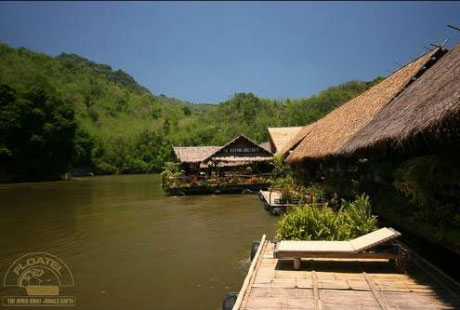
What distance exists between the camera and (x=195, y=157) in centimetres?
3500

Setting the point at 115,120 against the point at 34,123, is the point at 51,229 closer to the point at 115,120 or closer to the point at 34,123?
the point at 34,123

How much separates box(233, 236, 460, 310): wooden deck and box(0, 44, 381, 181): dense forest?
2283cm

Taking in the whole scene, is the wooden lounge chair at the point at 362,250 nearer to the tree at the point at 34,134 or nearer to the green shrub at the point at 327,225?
the green shrub at the point at 327,225

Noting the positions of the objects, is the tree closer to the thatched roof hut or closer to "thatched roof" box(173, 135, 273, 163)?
"thatched roof" box(173, 135, 273, 163)

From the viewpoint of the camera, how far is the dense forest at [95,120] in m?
50.4

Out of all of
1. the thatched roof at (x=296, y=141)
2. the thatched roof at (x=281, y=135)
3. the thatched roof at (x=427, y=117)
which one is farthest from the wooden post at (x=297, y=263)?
the thatched roof at (x=281, y=135)

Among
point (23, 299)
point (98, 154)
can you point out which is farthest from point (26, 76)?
point (23, 299)

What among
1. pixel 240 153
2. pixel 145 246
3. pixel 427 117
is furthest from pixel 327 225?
pixel 240 153

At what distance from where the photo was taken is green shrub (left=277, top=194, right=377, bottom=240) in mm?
8070

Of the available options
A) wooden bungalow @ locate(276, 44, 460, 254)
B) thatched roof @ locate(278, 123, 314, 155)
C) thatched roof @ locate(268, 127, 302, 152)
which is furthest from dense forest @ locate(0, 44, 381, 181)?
wooden bungalow @ locate(276, 44, 460, 254)

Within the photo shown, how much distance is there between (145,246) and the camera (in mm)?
12000

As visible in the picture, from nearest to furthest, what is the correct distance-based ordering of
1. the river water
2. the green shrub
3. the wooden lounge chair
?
the wooden lounge chair, the river water, the green shrub

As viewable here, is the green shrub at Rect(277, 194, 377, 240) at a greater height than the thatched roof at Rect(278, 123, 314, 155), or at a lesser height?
lesser

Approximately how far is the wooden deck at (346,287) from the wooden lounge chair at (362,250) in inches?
9.3
